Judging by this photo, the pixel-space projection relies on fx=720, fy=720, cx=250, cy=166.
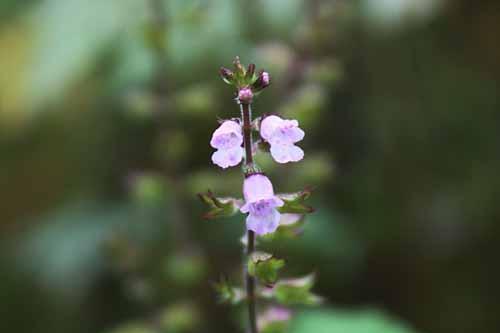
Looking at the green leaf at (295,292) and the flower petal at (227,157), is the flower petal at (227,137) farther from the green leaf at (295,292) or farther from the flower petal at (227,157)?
the green leaf at (295,292)

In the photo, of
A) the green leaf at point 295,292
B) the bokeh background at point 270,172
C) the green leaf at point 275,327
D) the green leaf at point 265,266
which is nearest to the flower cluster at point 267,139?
the green leaf at point 265,266

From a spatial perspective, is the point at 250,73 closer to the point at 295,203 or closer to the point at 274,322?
the point at 295,203

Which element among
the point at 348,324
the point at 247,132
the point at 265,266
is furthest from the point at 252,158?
the point at 348,324

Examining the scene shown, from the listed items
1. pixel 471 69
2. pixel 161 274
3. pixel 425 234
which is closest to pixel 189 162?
pixel 161 274

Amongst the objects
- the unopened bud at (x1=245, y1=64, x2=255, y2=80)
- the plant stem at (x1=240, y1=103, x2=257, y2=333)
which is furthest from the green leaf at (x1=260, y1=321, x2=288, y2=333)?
the unopened bud at (x1=245, y1=64, x2=255, y2=80)

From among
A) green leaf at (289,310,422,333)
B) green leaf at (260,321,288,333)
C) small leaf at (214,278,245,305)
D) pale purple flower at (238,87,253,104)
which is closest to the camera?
pale purple flower at (238,87,253,104)

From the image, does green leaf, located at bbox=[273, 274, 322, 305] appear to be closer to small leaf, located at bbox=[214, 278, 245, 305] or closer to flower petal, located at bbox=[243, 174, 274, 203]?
small leaf, located at bbox=[214, 278, 245, 305]
